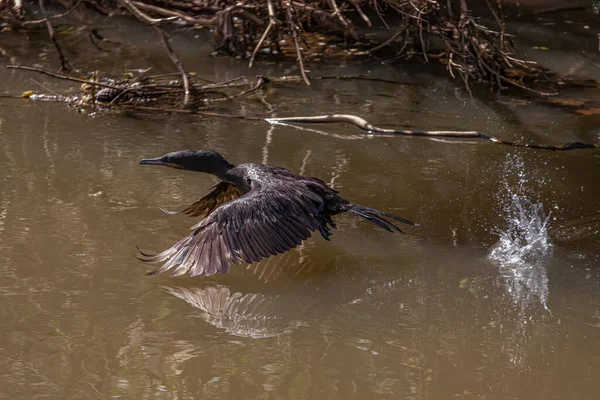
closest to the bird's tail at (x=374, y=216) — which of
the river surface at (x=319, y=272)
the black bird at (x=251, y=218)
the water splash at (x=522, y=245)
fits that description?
the black bird at (x=251, y=218)

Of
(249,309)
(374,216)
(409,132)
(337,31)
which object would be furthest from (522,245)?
(337,31)

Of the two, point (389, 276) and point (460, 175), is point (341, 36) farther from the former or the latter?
point (389, 276)

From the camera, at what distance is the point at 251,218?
471cm

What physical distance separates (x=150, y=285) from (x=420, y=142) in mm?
3221

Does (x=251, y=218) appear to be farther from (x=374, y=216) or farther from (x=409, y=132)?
(x=409, y=132)

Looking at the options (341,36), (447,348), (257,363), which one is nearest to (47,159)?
(257,363)

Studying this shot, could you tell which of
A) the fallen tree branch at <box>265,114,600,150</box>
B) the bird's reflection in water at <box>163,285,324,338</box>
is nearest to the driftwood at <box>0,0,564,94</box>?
the fallen tree branch at <box>265,114,600,150</box>

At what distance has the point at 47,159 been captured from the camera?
21.3 feet

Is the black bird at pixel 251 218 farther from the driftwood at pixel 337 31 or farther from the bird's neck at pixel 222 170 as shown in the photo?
the driftwood at pixel 337 31

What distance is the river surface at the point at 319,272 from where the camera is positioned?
12.6 ft

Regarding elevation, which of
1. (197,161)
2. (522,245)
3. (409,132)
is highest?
(197,161)

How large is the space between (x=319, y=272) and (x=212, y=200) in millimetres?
1047

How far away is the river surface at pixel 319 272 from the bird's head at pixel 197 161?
36cm

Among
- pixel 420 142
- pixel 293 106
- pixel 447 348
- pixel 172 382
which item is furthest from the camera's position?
pixel 293 106
